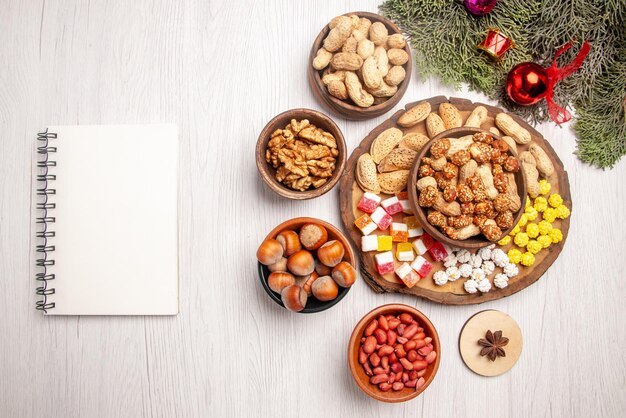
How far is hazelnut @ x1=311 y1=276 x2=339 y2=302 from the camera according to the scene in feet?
3.83

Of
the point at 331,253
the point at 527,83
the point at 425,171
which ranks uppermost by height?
the point at 527,83

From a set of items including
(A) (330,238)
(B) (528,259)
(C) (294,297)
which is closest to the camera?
(C) (294,297)

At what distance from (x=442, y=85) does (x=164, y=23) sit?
2.84 feet

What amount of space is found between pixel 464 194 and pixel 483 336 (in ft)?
1.55

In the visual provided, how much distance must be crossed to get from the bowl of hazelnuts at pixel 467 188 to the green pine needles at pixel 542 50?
26cm

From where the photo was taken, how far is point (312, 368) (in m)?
1.39

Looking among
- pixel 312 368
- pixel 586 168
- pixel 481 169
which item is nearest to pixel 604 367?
pixel 586 168

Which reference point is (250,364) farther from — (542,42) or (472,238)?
(542,42)

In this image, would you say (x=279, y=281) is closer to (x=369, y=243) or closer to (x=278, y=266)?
(x=278, y=266)

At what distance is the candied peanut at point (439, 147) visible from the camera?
1.20 metres

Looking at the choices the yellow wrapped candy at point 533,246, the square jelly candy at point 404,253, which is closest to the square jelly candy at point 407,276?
the square jelly candy at point 404,253

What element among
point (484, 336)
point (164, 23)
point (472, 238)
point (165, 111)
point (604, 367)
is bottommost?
point (604, 367)

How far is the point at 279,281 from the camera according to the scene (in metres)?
1.17

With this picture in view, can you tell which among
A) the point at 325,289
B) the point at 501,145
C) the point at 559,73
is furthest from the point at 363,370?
the point at 559,73
